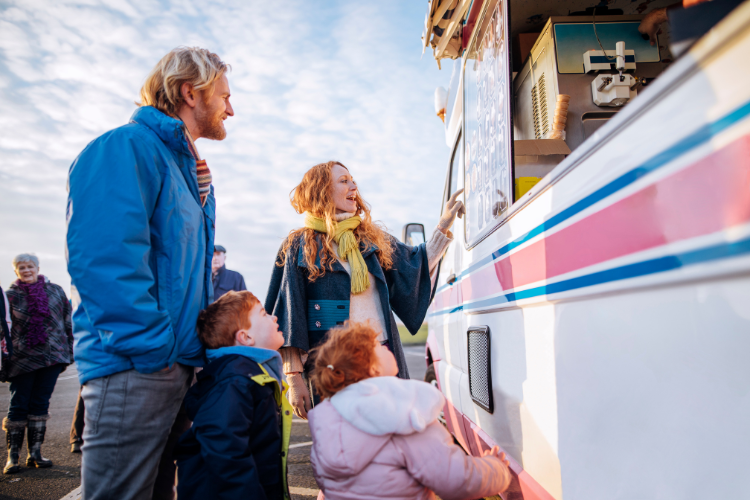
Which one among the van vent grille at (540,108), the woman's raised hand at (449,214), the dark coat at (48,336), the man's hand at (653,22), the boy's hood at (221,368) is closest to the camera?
the boy's hood at (221,368)

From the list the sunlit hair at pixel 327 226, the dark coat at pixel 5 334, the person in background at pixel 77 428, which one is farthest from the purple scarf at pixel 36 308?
the sunlit hair at pixel 327 226

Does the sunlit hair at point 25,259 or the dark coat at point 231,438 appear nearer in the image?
the dark coat at point 231,438

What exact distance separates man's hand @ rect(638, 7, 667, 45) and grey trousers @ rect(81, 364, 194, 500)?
3337 millimetres

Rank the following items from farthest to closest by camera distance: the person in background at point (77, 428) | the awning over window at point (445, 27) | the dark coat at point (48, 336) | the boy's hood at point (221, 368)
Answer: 1. the person in background at point (77, 428)
2. the dark coat at point (48, 336)
3. the awning over window at point (445, 27)
4. the boy's hood at point (221, 368)

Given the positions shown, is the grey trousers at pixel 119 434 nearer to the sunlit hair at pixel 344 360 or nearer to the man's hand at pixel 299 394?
the sunlit hair at pixel 344 360

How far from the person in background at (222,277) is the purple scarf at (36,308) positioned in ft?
5.54

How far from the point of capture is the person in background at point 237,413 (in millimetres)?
1421

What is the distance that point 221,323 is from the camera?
1.72 metres

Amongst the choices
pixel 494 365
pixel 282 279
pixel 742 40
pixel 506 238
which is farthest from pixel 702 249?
pixel 282 279

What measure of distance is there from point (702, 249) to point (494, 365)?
4.05ft

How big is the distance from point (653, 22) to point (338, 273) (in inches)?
100

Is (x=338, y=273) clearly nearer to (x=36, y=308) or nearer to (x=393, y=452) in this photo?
(x=393, y=452)

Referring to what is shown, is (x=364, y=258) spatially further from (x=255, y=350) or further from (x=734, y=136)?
(x=734, y=136)

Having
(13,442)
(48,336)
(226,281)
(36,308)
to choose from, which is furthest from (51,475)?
(226,281)
